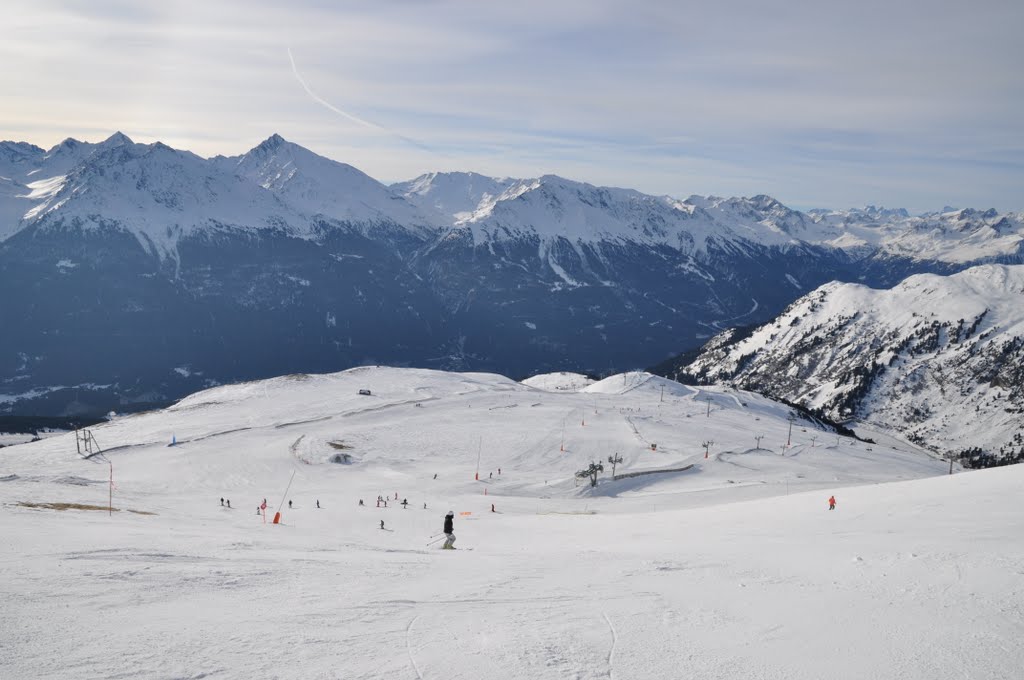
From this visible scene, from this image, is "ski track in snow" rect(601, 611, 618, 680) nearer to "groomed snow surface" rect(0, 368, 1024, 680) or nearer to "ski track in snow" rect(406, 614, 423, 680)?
"groomed snow surface" rect(0, 368, 1024, 680)

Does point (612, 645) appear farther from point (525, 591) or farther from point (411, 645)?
point (525, 591)

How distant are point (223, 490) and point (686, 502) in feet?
150

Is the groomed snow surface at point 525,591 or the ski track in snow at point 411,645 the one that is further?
the groomed snow surface at point 525,591

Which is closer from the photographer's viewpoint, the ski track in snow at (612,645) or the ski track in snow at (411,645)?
the ski track in snow at (411,645)

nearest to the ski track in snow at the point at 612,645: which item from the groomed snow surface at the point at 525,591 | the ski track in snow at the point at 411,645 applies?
the groomed snow surface at the point at 525,591

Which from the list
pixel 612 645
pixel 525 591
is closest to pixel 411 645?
pixel 612 645

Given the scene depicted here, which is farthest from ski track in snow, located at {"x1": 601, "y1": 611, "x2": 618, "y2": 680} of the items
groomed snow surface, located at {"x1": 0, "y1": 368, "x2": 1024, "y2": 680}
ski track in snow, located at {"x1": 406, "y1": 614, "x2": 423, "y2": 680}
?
ski track in snow, located at {"x1": 406, "y1": 614, "x2": 423, "y2": 680}

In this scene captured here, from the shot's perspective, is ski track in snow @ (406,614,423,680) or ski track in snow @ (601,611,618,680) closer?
ski track in snow @ (406,614,423,680)

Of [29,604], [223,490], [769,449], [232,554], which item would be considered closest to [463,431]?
[223,490]

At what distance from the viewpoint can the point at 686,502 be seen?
61344mm

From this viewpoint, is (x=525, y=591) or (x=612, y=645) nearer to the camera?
(x=612, y=645)

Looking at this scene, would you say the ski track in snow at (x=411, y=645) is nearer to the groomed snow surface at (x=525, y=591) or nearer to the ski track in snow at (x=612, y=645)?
the groomed snow surface at (x=525, y=591)

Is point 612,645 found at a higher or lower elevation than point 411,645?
lower

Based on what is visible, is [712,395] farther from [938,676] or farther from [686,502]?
[938,676]
